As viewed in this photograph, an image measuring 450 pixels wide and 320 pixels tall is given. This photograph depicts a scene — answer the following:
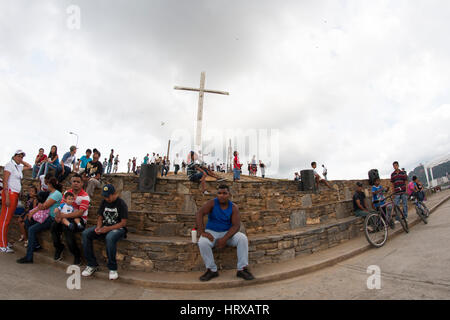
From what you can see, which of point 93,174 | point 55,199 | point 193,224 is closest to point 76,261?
point 55,199

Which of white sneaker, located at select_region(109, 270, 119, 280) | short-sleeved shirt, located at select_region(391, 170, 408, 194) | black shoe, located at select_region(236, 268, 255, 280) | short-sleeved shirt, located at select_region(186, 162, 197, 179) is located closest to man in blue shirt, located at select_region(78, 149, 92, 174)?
short-sleeved shirt, located at select_region(186, 162, 197, 179)

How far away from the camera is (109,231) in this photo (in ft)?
10.8

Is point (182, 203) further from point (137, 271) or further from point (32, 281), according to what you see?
point (32, 281)

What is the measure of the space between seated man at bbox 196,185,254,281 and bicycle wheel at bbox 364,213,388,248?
3.12 m

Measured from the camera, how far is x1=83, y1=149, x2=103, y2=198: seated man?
208 inches

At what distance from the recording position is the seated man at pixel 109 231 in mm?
3186

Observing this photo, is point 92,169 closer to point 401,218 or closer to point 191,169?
point 191,169

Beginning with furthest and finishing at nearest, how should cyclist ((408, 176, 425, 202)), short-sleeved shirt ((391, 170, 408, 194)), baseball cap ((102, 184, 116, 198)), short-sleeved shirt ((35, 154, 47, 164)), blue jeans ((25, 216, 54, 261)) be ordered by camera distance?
short-sleeved shirt ((35, 154, 47, 164)) < cyclist ((408, 176, 425, 202)) < short-sleeved shirt ((391, 170, 408, 194)) < blue jeans ((25, 216, 54, 261)) < baseball cap ((102, 184, 116, 198))

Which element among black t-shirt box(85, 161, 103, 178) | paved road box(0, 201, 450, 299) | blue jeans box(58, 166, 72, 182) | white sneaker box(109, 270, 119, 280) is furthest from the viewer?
blue jeans box(58, 166, 72, 182)

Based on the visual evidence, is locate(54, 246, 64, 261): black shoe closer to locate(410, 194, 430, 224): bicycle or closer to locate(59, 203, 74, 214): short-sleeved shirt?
locate(59, 203, 74, 214): short-sleeved shirt

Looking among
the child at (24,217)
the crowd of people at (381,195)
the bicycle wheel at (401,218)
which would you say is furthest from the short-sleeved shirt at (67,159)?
the bicycle wheel at (401,218)

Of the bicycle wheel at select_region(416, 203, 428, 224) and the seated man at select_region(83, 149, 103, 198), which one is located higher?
the seated man at select_region(83, 149, 103, 198)

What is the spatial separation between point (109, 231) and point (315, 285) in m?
3.37
